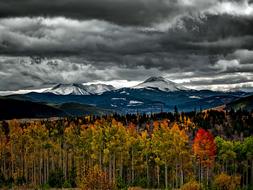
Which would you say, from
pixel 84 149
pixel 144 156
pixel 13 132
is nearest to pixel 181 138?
pixel 144 156

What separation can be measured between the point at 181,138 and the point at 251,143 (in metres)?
25.5

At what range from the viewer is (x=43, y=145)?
134625mm

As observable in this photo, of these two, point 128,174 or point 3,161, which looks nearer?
point 128,174

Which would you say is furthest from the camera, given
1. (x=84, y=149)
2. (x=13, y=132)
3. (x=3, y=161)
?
(x=3, y=161)

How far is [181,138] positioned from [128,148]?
1938 centimetres

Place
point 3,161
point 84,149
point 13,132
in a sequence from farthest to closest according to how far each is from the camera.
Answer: point 3,161
point 13,132
point 84,149

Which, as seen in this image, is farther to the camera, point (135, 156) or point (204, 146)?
point (135, 156)

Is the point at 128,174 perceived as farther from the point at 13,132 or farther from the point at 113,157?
the point at 13,132

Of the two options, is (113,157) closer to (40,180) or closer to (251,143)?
(40,180)

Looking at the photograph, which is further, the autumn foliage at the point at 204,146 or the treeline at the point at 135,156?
the autumn foliage at the point at 204,146

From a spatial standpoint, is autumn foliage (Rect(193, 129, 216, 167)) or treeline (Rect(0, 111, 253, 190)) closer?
treeline (Rect(0, 111, 253, 190))

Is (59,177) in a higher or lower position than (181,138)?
lower

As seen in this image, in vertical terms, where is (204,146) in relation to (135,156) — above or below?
above

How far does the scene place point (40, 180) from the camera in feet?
443
